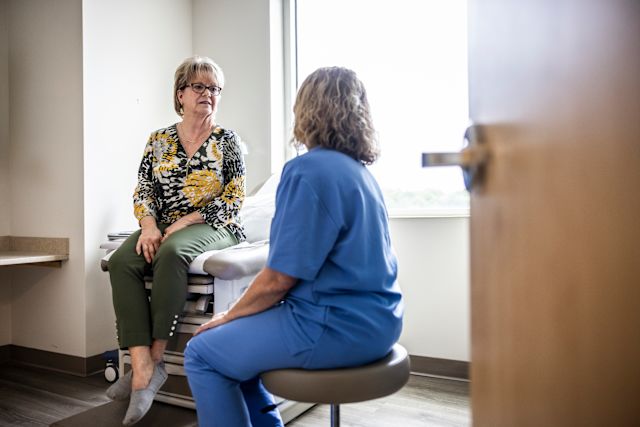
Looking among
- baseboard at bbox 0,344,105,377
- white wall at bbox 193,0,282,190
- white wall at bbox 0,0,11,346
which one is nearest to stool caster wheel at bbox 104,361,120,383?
baseboard at bbox 0,344,105,377

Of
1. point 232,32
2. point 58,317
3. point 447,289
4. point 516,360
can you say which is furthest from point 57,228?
point 516,360

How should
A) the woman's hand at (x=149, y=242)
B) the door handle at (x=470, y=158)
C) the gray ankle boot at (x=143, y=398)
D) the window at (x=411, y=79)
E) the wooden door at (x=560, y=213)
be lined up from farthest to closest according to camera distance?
the window at (x=411, y=79), the woman's hand at (x=149, y=242), the gray ankle boot at (x=143, y=398), the door handle at (x=470, y=158), the wooden door at (x=560, y=213)

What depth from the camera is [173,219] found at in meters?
1.97

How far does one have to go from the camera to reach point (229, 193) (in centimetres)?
195

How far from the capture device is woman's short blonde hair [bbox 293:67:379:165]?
1274 mm

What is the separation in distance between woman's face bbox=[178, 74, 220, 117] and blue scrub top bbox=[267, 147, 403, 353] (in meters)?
0.98

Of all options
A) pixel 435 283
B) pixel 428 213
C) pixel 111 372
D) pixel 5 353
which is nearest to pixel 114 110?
pixel 111 372

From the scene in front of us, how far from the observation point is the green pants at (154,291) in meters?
1.65

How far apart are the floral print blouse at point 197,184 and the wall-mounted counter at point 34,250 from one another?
0.73 meters

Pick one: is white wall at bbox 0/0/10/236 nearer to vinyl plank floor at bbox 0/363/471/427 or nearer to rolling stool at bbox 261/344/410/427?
vinyl plank floor at bbox 0/363/471/427

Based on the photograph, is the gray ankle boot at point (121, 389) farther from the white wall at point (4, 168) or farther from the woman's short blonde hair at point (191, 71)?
the white wall at point (4, 168)

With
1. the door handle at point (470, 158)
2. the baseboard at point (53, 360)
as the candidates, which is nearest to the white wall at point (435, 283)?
the baseboard at point (53, 360)

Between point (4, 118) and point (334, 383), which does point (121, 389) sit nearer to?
point (334, 383)

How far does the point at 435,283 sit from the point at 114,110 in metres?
1.83
